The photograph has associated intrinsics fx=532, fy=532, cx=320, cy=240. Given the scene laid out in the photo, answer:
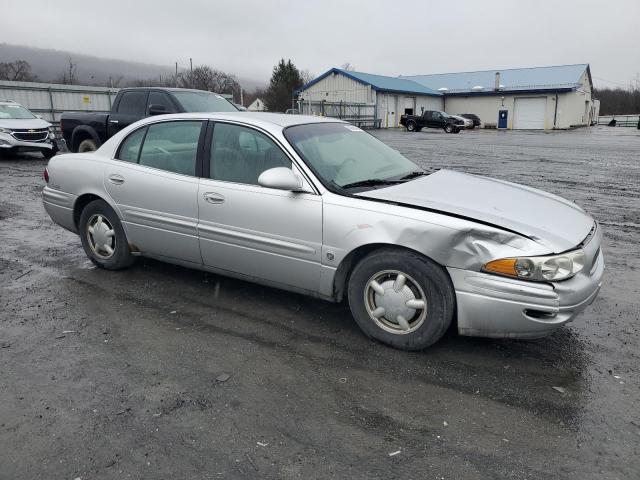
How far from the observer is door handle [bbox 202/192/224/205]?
4199 millimetres

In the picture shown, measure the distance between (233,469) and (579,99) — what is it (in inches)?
2283

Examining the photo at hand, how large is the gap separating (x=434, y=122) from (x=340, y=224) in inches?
1580

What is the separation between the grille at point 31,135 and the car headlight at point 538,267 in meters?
14.6

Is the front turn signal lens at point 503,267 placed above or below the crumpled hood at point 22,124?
below

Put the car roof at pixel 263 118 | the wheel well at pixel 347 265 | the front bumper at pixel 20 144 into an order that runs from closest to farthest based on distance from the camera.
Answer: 1. the wheel well at pixel 347 265
2. the car roof at pixel 263 118
3. the front bumper at pixel 20 144

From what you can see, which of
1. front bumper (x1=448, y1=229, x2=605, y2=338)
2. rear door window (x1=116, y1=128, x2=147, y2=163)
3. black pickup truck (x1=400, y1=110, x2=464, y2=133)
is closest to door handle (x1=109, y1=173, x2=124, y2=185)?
rear door window (x1=116, y1=128, x2=147, y2=163)

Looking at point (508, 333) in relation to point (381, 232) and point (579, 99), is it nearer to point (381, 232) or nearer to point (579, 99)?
point (381, 232)

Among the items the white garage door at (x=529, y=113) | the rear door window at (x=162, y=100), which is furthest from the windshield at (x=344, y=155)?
the white garage door at (x=529, y=113)

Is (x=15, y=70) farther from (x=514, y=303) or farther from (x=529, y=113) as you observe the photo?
(x=514, y=303)

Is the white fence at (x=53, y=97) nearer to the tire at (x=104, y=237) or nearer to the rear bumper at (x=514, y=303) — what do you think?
the tire at (x=104, y=237)

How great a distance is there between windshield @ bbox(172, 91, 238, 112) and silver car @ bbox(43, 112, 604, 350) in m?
5.92

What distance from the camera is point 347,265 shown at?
3.77 metres

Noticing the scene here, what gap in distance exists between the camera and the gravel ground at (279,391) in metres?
2.53

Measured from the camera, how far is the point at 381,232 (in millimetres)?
3508
